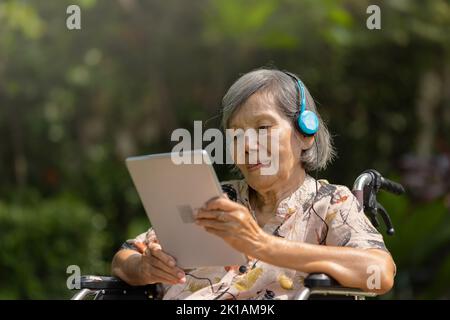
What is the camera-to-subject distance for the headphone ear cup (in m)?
2.81

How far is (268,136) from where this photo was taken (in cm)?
278

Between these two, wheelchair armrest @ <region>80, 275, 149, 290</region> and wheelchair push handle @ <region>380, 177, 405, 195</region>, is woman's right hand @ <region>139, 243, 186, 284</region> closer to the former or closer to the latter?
wheelchair armrest @ <region>80, 275, 149, 290</region>

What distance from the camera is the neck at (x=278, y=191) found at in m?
2.88

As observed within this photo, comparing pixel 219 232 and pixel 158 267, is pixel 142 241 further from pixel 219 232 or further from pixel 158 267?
pixel 219 232

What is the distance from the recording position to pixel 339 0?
683 cm

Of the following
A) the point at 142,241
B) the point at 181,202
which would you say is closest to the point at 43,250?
the point at 142,241

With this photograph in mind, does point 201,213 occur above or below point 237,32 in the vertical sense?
below

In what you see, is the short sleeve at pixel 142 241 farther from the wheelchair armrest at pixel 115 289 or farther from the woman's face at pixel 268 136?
the woman's face at pixel 268 136

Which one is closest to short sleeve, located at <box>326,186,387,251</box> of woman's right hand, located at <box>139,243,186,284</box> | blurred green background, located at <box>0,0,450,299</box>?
woman's right hand, located at <box>139,243,186,284</box>

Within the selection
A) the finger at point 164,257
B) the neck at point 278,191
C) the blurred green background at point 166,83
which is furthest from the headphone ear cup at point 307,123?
the blurred green background at point 166,83

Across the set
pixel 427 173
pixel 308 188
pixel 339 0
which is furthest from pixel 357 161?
pixel 308 188

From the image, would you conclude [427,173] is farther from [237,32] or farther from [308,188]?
[308,188]

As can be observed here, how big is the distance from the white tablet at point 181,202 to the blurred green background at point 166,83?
14.3ft
